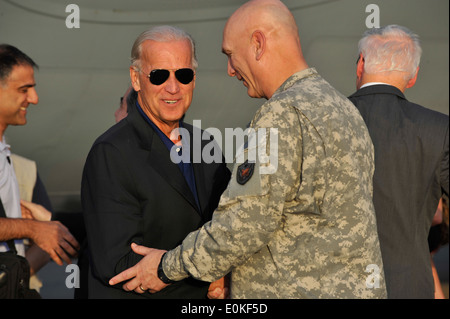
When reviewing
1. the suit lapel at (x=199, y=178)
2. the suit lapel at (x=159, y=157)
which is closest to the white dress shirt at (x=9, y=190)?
the suit lapel at (x=159, y=157)

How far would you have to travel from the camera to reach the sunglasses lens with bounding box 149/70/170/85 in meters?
2.33

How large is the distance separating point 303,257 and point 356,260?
170 mm

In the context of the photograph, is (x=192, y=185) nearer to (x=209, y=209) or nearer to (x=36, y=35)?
(x=209, y=209)

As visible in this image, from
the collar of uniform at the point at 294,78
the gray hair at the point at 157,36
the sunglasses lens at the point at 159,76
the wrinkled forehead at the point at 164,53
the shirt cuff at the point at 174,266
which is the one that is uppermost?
the gray hair at the point at 157,36

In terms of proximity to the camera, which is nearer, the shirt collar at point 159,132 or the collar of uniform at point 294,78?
the collar of uniform at point 294,78

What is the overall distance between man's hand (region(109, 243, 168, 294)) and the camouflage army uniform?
196 millimetres

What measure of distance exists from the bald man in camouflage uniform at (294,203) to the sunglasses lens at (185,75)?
0.44 meters

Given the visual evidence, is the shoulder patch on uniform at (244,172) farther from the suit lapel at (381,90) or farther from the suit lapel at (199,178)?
the suit lapel at (381,90)

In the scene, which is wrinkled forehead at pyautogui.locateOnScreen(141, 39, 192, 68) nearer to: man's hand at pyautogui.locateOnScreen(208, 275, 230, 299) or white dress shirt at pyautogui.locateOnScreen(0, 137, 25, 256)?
man's hand at pyautogui.locateOnScreen(208, 275, 230, 299)

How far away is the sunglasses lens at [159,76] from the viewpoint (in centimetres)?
233

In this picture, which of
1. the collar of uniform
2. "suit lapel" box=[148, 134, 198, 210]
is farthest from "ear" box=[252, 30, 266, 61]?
"suit lapel" box=[148, 134, 198, 210]

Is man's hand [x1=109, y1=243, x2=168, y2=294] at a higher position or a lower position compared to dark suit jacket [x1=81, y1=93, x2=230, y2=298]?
lower

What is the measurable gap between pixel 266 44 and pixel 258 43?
0.11 ft

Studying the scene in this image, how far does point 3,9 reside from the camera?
450 centimetres
